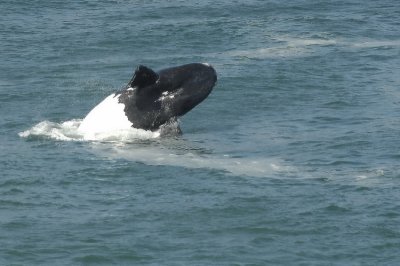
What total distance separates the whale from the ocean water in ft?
1.26

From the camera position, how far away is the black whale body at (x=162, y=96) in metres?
32.8

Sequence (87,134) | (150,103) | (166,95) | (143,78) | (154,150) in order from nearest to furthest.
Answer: (154,150), (143,78), (87,134), (150,103), (166,95)

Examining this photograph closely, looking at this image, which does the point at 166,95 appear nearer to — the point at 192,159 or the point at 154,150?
the point at 154,150

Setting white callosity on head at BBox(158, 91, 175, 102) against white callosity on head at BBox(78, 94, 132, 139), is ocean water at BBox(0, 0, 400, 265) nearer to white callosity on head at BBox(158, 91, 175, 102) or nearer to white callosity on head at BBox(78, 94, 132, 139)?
white callosity on head at BBox(78, 94, 132, 139)

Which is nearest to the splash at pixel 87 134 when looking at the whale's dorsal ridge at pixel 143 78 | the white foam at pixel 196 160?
the white foam at pixel 196 160

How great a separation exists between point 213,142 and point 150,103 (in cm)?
192

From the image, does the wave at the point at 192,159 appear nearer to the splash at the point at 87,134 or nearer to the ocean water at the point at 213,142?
the ocean water at the point at 213,142

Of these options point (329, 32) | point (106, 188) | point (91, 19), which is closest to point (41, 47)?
point (91, 19)

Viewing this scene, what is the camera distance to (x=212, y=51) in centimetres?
4441

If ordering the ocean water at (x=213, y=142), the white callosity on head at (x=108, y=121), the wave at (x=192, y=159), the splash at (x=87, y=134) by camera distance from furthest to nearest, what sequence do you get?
the white callosity on head at (x=108, y=121)
the splash at (x=87, y=134)
the wave at (x=192, y=159)
the ocean water at (x=213, y=142)

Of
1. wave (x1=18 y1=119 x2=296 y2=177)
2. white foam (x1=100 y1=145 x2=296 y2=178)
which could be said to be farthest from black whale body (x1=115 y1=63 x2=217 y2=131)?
white foam (x1=100 y1=145 x2=296 y2=178)

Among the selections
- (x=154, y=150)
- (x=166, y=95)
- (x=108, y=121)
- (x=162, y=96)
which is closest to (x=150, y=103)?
(x=162, y=96)

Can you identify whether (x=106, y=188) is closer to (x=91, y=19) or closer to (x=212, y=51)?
(x=212, y=51)

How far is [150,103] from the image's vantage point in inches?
1294
